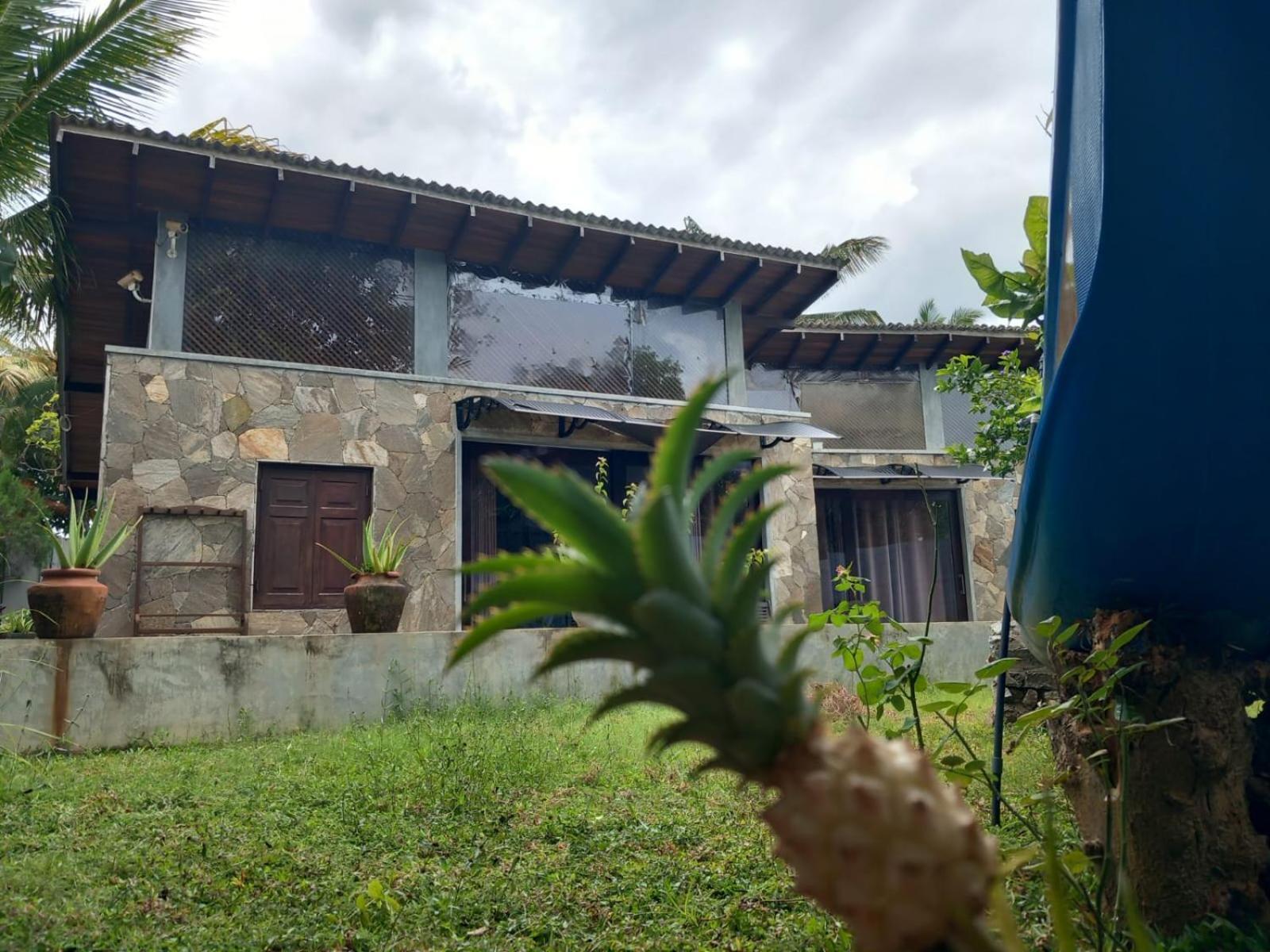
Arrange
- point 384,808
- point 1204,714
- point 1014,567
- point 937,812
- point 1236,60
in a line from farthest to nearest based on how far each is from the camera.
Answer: point 384,808 → point 1014,567 → point 1204,714 → point 1236,60 → point 937,812

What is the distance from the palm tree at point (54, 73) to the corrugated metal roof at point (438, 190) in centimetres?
48

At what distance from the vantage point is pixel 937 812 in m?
0.71

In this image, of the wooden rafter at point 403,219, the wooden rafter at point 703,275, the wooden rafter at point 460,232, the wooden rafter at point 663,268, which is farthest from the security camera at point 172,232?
the wooden rafter at point 703,275

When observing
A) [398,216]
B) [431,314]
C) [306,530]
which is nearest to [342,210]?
[398,216]

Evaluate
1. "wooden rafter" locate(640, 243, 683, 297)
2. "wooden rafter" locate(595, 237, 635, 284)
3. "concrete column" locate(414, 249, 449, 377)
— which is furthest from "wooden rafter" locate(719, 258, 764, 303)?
"concrete column" locate(414, 249, 449, 377)

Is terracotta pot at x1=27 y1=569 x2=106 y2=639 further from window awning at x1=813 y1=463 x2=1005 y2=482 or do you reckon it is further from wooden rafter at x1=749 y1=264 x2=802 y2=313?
window awning at x1=813 y1=463 x2=1005 y2=482

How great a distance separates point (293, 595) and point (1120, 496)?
27.5 feet

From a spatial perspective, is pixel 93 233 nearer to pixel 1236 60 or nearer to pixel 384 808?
pixel 384 808

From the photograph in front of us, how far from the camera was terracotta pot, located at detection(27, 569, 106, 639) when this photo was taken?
19.7 ft

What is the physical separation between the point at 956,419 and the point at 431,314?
9.00m

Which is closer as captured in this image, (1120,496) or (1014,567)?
(1120,496)

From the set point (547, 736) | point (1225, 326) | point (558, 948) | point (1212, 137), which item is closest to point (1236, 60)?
point (1212, 137)

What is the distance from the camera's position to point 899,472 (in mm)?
13938

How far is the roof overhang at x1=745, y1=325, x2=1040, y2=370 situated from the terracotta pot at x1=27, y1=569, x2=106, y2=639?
31.3ft
